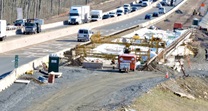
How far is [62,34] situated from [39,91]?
39499 mm

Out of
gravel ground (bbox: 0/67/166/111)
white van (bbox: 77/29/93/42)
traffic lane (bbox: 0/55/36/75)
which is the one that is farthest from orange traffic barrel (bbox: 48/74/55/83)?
white van (bbox: 77/29/93/42)

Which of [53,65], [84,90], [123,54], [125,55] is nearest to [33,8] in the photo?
[123,54]

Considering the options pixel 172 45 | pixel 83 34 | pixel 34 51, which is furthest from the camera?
pixel 172 45

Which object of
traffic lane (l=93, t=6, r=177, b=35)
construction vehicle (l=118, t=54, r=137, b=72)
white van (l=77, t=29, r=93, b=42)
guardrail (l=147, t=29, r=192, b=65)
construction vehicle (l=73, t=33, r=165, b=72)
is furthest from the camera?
traffic lane (l=93, t=6, r=177, b=35)

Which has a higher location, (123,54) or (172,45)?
(123,54)

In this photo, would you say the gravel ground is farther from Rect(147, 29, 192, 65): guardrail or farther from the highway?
Rect(147, 29, 192, 65): guardrail

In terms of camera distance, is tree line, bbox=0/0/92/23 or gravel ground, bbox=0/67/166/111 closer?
gravel ground, bbox=0/67/166/111

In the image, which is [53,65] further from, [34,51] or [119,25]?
[119,25]

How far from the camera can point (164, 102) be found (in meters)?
31.6

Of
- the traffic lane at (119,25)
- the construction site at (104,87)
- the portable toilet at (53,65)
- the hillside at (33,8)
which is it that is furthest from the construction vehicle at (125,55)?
the hillside at (33,8)

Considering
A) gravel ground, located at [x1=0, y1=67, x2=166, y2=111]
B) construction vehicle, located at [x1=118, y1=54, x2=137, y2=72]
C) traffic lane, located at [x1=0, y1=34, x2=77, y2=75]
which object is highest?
construction vehicle, located at [x1=118, y1=54, x2=137, y2=72]

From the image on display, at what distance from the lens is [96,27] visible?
87.6 metres

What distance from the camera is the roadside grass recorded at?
Result: 29141mm

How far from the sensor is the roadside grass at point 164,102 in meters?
29.1
